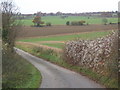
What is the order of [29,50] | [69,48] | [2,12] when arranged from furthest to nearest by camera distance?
[29,50]
[2,12]
[69,48]

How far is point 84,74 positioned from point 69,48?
7.40 meters

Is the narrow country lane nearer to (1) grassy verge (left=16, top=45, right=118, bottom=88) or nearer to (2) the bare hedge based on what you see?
(1) grassy verge (left=16, top=45, right=118, bottom=88)

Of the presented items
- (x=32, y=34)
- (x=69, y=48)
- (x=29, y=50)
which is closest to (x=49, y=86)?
(x=69, y=48)

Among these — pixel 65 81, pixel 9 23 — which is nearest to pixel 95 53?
pixel 65 81

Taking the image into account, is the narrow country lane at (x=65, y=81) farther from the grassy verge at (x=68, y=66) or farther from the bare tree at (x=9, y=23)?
the bare tree at (x=9, y=23)

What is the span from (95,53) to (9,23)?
18427 mm

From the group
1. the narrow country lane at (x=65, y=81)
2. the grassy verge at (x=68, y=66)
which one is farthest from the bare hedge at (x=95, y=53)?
the narrow country lane at (x=65, y=81)

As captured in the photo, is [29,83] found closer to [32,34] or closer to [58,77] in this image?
[58,77]

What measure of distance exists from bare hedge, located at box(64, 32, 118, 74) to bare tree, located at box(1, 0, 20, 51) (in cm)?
790

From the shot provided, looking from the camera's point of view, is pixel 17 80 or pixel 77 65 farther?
pixel 77 65

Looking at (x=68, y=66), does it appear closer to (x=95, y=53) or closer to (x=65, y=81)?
(x=95, y=53)

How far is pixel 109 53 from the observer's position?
74.4 feet

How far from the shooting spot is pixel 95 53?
25.8 meters

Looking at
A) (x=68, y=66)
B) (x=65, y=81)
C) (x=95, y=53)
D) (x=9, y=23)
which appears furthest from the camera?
(x=9, y=23)
